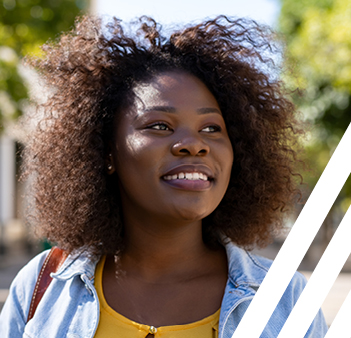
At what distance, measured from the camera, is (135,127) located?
2.10m

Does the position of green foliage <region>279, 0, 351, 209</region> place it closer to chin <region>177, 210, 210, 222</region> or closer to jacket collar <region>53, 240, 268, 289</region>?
jacket collar <region>53, 240, 268, 289</region>

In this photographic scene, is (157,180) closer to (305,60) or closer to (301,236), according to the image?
(301,236)

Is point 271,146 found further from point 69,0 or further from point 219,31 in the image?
point 69,0

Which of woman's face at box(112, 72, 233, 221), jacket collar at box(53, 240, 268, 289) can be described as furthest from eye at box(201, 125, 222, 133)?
jacket collar at box(53, 240, 268, 289)

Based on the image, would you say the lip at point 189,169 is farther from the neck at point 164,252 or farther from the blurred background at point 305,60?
the blurred background at point 305,60

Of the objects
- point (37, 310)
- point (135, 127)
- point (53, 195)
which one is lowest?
point (37, 310)

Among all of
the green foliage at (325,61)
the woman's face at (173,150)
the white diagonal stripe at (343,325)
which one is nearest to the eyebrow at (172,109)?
the woman's face at (173,150)

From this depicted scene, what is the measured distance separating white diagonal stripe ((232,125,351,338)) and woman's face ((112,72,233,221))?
0.69 meters

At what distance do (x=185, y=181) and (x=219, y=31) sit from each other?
0.91 meters

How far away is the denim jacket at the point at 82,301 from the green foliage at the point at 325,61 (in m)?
6.09

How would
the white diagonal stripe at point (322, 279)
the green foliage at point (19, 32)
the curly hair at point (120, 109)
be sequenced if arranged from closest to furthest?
the white diagonal stripe at point (322, 279) → the curly hair at point (120, 109) → the green foliage at point (19, 32)

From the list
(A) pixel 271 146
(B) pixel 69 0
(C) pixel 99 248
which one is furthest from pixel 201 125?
(B) pixel 69 0

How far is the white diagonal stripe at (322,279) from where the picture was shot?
127 centimetres

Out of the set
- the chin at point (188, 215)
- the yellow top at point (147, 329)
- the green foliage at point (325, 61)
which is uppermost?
the green foliage at point (325, 61)
